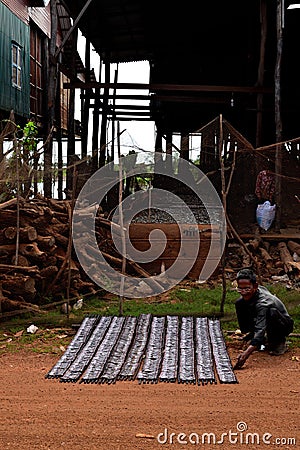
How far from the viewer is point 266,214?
36.8ft

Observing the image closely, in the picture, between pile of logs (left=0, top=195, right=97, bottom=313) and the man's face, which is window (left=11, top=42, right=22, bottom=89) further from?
the man's face

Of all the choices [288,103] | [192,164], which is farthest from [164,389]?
[288,103]

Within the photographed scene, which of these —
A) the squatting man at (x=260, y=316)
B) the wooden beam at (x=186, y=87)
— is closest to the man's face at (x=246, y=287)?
the squatting man at (x=260, y=316)

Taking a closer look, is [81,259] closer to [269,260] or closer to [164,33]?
[269,260]

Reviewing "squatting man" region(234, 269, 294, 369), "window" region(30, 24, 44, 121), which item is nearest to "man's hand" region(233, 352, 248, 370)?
"squatting man" region(234, 269, 294, 369)

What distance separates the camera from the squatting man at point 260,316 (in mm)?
6109

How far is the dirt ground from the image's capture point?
423 centimetres

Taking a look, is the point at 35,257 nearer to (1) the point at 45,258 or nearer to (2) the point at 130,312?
(1) the point at 45,258

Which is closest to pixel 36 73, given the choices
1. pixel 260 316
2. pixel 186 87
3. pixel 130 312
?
pixel 186 87

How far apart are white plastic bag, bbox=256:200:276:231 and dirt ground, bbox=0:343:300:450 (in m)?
5.46

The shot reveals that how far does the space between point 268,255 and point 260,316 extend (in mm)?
4560

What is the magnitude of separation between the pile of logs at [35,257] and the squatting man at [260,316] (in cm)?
262

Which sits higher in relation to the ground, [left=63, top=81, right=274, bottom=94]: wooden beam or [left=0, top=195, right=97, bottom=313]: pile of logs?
[left=63, top=81, right=274, bottom=94]: wooden beam

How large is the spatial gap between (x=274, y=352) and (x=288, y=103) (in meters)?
10.4
